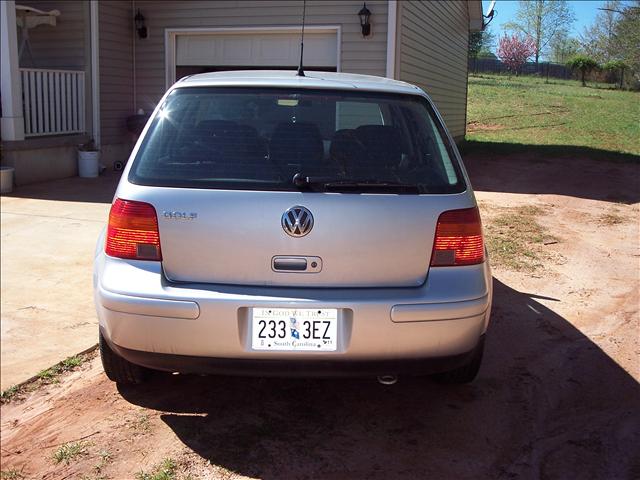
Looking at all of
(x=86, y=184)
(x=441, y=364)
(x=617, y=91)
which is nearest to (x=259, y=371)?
(x=441, y=364)

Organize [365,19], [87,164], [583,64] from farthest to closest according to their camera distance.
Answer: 1. [583,64]
2. [87,164]
3. [365,19]

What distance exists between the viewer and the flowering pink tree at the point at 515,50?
17269mm

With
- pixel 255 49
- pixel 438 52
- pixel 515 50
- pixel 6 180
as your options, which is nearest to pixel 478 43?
pixel 515 50

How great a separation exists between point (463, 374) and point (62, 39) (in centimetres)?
1083

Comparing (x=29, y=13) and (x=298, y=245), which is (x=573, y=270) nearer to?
(x=298, y=245)

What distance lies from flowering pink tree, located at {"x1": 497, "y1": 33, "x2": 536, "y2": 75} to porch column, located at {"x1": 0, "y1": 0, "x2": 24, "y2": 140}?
38.1ft

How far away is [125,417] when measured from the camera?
11.0ft

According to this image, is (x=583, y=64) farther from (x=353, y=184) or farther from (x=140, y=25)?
(x=353, y=184)

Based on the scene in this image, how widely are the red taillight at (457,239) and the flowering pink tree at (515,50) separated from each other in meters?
14.7

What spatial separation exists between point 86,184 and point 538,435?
9.03m

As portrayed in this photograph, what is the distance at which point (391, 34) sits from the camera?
419 inches

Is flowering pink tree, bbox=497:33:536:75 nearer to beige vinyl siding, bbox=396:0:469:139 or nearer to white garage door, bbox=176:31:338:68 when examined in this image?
beige vinyl siding, bbox=396:0:469:139

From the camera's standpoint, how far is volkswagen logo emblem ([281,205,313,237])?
9.36 feet

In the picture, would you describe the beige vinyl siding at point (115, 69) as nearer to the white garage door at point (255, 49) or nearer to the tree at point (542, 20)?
the white garage door at point (255, 49)
